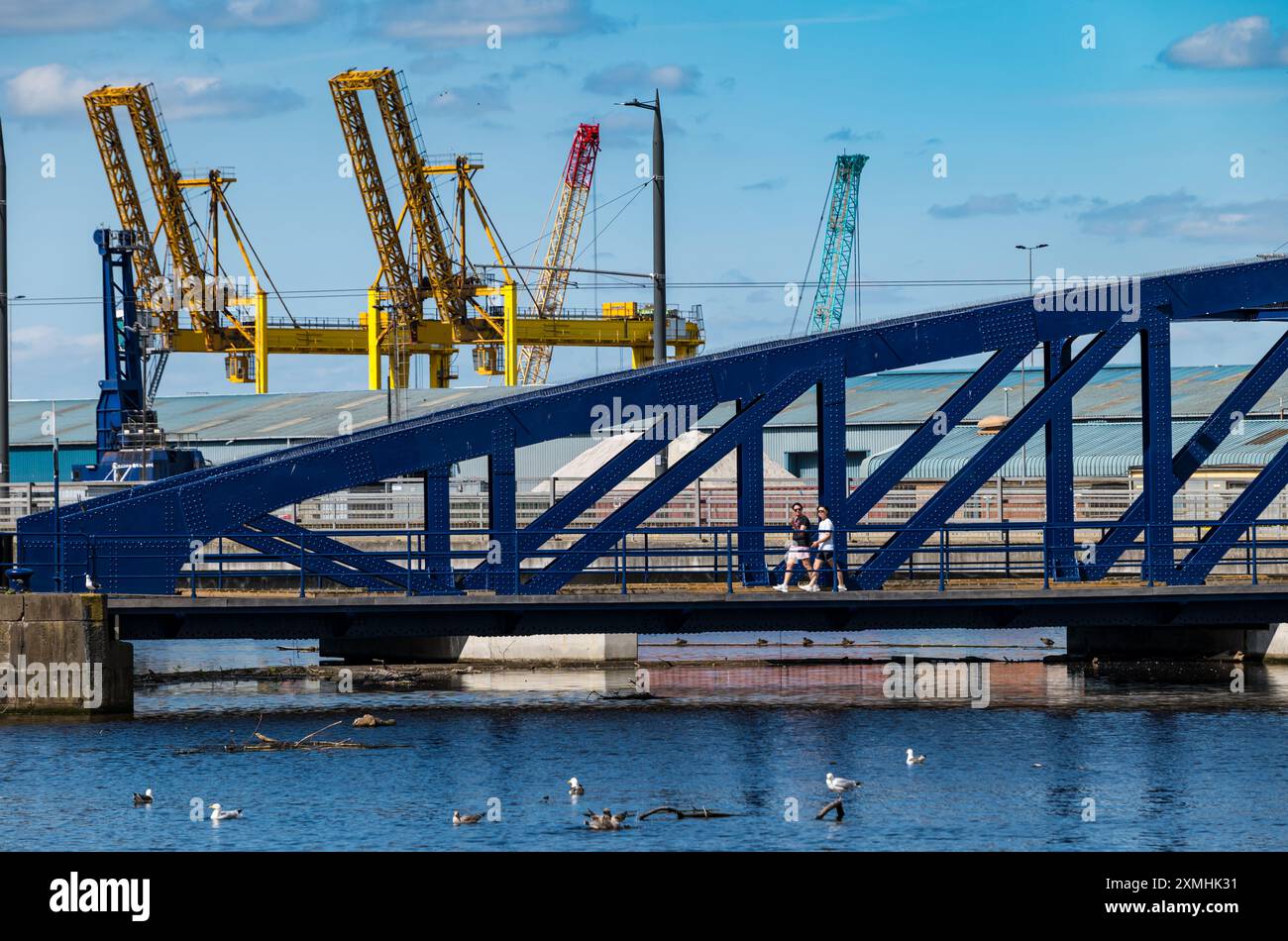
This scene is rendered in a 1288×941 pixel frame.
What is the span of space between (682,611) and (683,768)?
4.28 meters

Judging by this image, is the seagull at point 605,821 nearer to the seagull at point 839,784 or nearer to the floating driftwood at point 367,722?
the seagull at point 839,784

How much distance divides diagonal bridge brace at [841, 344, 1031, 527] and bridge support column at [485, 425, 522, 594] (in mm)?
4817

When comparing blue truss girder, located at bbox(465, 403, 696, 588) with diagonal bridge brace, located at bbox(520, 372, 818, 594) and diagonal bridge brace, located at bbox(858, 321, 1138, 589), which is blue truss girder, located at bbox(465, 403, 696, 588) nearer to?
diagonal bridge brace, located at bbox(520, 372, 818, 594)

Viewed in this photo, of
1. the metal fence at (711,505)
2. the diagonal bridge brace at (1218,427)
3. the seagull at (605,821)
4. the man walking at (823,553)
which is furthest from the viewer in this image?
the metal fence at (711,505)

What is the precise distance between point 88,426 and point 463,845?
75216 millimetres

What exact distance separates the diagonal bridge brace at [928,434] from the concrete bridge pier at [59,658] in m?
10.4

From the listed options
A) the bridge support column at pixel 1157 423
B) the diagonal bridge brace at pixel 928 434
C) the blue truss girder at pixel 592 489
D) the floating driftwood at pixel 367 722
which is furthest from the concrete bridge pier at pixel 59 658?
the bridge support column at pixel 1157 423

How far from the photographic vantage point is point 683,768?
24.0m

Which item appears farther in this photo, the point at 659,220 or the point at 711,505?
the point at 711,505

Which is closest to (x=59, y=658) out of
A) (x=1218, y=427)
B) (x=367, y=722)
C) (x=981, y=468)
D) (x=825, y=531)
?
(x=367, y=722)

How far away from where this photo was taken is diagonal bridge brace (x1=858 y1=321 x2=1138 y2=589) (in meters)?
28.9

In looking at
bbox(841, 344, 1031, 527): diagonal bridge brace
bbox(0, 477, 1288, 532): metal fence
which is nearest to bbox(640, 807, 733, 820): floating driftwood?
bbox(841, 344, 1031, 527): diagonal bridge brace

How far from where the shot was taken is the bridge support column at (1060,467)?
30297 mm

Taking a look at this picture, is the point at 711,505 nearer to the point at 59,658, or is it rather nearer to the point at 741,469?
the point at 741,469
